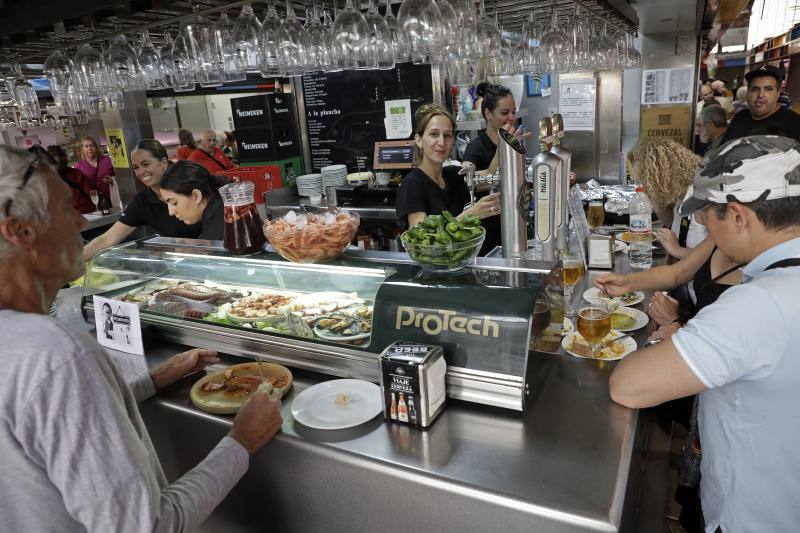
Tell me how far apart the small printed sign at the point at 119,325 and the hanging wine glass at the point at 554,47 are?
8.53ft

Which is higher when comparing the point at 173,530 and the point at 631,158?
the point at 631,158

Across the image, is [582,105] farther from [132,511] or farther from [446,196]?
[132,511]

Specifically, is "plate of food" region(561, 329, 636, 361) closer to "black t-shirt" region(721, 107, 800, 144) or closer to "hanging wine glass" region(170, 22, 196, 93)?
"hanging wine glass" region(170, 22, 196, 93)

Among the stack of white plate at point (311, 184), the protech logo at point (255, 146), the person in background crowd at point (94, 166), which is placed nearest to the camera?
the stack of white plate at point (311, 184)

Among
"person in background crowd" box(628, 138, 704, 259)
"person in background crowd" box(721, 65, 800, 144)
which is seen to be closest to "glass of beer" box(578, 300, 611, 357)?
"person in background crowd" box(628, 138, 704, 259)

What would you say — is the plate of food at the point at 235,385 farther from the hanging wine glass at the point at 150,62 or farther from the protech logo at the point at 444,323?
the hanging wine glass at the point at 150,62

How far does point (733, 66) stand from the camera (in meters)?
15.7

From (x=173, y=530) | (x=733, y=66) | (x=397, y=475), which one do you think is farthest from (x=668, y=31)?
(x=733, y=66)

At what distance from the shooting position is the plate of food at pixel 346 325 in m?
1.79

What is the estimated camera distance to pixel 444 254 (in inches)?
68.4

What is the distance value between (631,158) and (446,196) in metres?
1.23

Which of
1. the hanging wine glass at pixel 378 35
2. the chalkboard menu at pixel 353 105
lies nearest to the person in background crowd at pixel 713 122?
the chalkboard menu at pixel 353 105

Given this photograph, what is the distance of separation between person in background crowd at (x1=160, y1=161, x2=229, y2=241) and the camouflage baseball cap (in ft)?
7.98

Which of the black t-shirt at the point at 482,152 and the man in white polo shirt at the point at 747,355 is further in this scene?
the black t-shirt at the point at 482,152
